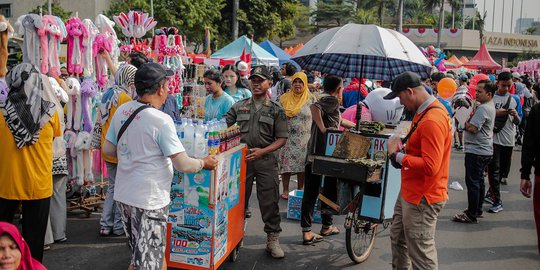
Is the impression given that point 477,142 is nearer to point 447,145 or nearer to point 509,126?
point 509,126

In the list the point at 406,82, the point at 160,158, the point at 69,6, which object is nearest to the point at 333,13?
the point at 69,6

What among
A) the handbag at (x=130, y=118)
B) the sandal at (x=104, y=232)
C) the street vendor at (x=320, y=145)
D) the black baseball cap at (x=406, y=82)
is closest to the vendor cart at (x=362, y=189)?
the street vendor at (x=320, y=145)

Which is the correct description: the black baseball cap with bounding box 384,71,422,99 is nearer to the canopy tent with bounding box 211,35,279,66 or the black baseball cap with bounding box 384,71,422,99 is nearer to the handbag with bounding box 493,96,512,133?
the handbag with bounding box 493,96,512,133

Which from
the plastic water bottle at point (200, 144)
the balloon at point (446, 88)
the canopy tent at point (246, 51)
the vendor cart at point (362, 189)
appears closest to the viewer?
the plastic water bottle at point (200, 144)

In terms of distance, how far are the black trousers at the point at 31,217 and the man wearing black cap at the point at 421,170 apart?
302 centimetres

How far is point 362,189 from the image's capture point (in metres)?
4.84

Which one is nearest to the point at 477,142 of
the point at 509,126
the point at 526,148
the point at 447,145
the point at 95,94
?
the point at 509,126

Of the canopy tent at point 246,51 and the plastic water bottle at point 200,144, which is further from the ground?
the canopy tent at point 246,51

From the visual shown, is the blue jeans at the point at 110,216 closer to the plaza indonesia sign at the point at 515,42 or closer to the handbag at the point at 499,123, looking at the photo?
the handbag at the point at 499,123

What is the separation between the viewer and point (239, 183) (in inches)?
184

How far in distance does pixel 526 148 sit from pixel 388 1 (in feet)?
198

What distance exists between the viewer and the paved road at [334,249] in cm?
506

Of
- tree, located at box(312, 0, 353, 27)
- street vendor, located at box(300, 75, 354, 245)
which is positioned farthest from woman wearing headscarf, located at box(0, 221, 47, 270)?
tree, located at box(312, 0, 353, 27)

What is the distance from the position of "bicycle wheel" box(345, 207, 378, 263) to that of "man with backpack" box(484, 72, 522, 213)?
9.56 feet
